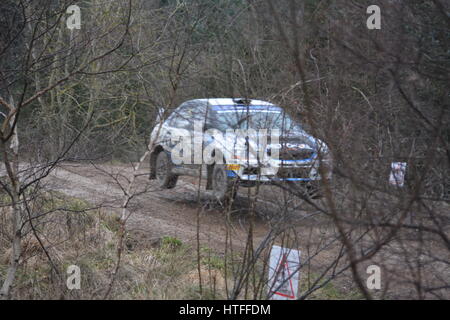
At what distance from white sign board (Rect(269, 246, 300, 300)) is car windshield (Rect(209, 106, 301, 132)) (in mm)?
927

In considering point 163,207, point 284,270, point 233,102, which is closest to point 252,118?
point 233,102

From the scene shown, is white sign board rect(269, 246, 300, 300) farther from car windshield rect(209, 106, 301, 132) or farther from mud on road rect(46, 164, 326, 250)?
car windshield rect(209, 106, 301, 132)

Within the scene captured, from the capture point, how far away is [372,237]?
323 cm

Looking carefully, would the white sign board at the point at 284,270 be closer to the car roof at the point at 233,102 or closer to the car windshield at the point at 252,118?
the car windshield at the point at 252,118

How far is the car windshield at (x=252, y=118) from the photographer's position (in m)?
4.23

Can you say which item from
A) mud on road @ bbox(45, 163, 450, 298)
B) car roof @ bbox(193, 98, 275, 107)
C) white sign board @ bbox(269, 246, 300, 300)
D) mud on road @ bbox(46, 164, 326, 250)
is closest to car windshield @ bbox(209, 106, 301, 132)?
car roof @ bbox(193, 98, 275, 107)

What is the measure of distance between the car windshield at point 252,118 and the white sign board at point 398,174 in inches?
44.1

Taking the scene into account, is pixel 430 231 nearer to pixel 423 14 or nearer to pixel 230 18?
pixel 423 14

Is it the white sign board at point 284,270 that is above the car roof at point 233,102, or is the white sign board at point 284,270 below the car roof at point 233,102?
below

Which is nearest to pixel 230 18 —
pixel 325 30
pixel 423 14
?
pixel 325 30

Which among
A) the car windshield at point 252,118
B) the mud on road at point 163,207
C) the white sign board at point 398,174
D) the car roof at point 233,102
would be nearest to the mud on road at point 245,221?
the mud on road at point 163,207

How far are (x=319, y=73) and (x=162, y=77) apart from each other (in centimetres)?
360

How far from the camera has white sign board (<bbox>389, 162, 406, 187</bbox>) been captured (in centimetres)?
314

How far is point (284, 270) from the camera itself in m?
4.15
